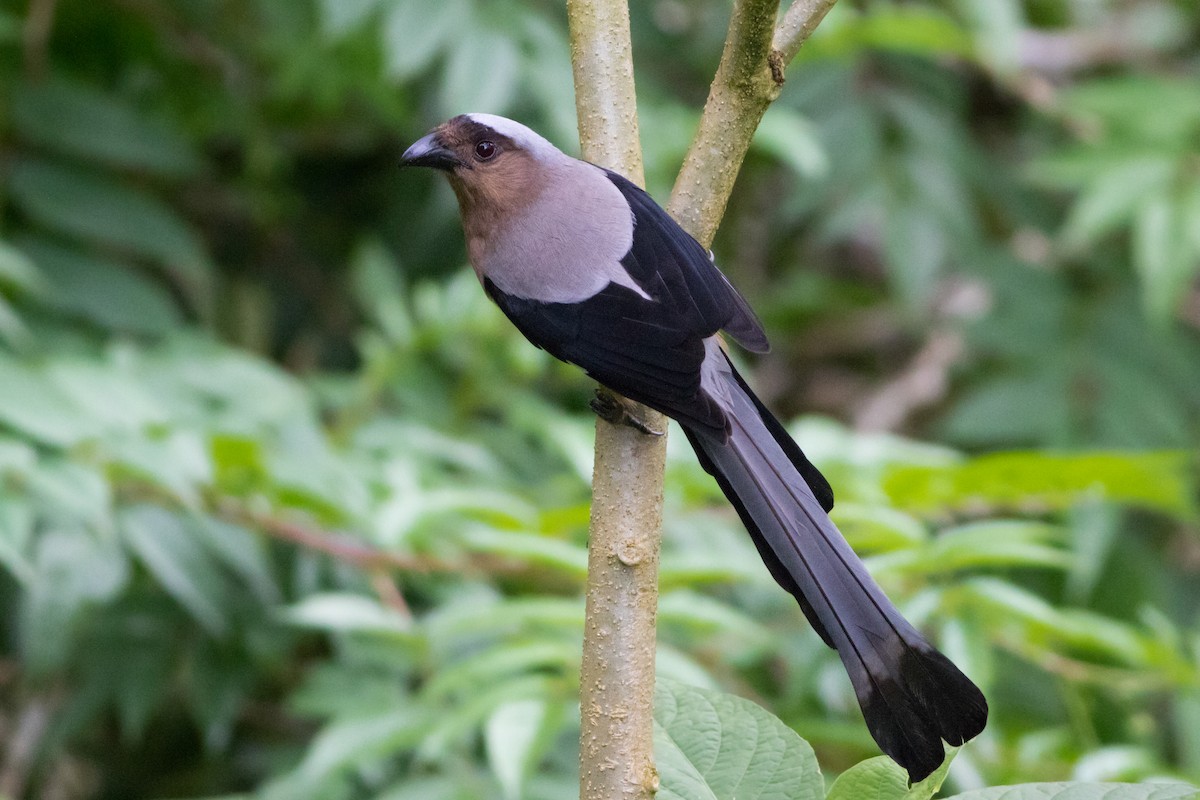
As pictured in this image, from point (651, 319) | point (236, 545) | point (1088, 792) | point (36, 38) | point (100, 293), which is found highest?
point (36, 38)

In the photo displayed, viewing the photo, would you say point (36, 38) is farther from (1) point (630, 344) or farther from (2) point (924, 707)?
(2) point (924, 707)

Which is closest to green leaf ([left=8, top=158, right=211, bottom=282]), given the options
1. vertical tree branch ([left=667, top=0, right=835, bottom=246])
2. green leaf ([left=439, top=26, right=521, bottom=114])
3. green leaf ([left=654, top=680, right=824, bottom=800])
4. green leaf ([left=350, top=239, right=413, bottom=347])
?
green leaf ([left=350, top=239, right=413, bottom=347])

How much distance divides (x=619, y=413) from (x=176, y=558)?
1141 mm

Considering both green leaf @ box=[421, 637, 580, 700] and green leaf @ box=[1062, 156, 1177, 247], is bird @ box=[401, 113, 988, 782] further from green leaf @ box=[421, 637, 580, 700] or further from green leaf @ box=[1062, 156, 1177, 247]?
green leaf @ box=[1062, 156, 1177, 247]

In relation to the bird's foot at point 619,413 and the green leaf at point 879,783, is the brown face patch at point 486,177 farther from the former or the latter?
the green leaf at point 879,783

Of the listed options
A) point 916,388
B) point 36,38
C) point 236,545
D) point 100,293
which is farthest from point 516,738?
point 916,388

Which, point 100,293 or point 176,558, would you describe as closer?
point 176,558

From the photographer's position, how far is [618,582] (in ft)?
3.43

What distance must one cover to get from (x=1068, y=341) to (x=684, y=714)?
8.88 feet

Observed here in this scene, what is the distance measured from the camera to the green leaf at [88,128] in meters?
2.84

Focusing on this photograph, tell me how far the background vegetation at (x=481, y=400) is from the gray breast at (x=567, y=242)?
1.60 feet

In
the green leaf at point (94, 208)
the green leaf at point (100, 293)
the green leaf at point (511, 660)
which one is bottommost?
the green leaf at point (511, 660)

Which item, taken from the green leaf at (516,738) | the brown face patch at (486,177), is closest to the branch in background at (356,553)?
the green leaf at (516,738)

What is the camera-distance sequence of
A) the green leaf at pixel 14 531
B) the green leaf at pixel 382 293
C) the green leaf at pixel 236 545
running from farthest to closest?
1. the green leaf at pixel 382 293
2. the green leaf at pixel 236 545
3. the green leaf at pixel 14 531
